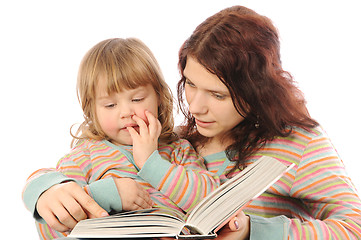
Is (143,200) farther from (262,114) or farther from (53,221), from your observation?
(262,114)

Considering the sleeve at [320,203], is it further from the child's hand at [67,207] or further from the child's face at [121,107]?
the child's face at [121,107]

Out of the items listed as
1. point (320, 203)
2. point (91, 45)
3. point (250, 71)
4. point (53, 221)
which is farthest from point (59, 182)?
point (91, 45)

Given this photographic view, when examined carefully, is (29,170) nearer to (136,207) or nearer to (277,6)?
(136,207)

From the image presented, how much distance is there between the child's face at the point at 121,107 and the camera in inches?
63.7

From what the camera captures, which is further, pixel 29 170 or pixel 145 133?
pixel 29 170

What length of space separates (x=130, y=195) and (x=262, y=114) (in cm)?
48

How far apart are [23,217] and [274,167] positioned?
1.58 metres

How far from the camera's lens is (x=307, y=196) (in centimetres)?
149

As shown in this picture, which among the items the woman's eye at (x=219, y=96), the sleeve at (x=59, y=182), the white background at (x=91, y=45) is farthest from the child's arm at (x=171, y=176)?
the white background at (x=91, y=45)

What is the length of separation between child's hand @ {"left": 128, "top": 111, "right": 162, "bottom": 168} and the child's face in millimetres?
26

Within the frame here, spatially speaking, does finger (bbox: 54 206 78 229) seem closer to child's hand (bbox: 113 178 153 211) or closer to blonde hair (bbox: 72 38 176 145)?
child's hand (bbox: 113 178 153 211)

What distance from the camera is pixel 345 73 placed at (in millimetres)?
2584

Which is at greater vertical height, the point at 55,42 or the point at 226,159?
the point at 55,42

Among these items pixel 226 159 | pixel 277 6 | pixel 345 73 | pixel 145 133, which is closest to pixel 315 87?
pixel 345 73
